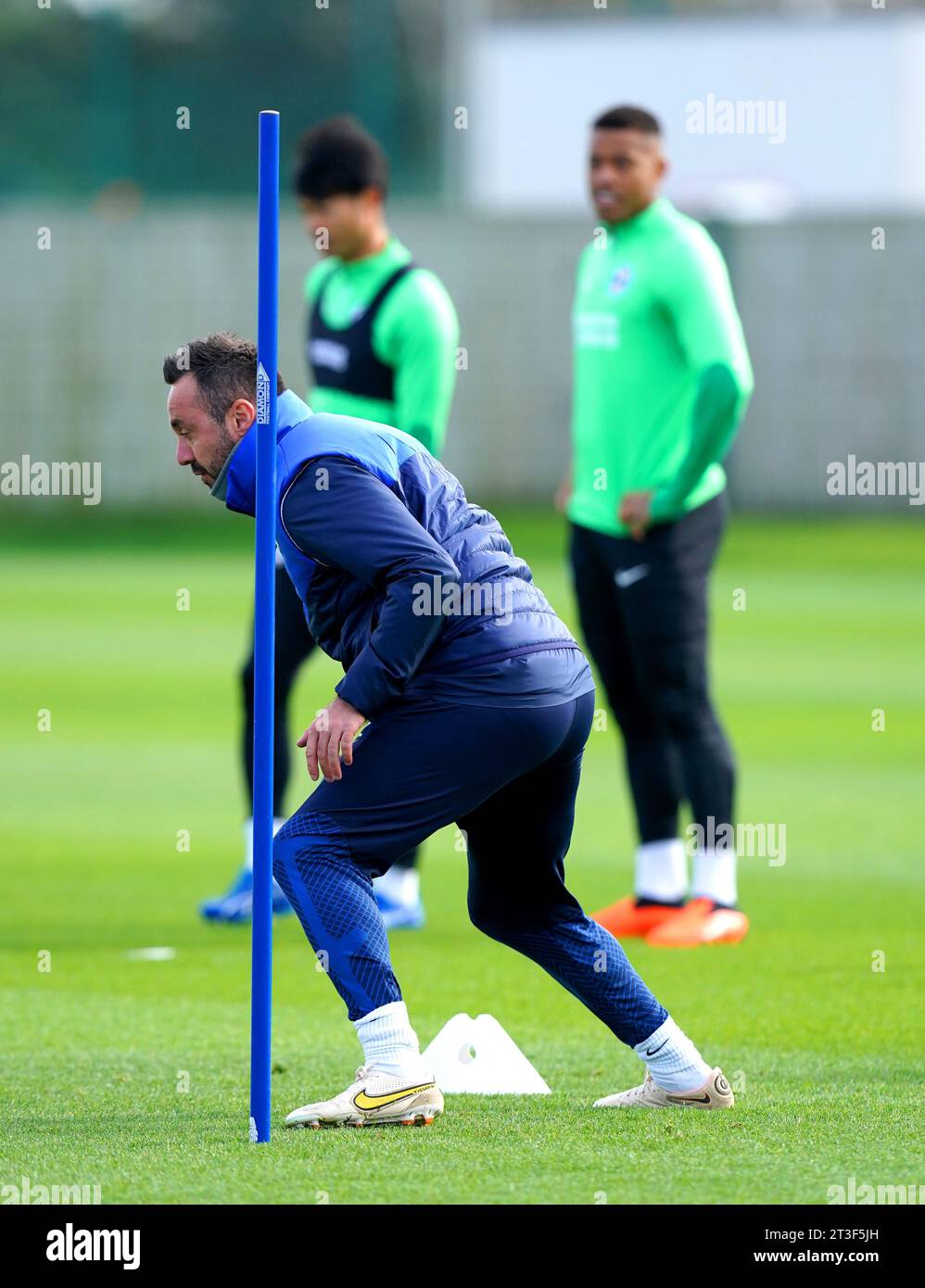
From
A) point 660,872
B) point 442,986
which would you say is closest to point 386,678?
point 442,986

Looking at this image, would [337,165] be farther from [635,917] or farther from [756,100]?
[756,100]

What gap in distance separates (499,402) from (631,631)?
22756 millimetres

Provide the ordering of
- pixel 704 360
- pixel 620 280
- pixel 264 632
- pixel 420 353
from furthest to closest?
pixel 420 353, pixel 620 280, pixel 704 360, pixel 264 632

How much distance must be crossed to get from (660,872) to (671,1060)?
2.83 metres

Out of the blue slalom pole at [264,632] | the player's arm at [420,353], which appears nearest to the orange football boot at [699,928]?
the player's arm at [420,353]

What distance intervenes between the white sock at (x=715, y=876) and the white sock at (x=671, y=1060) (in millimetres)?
2611

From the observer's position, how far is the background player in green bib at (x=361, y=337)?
7.97 meters

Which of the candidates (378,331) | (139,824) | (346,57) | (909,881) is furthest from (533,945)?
(346,57)

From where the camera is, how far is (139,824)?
10.6 metres

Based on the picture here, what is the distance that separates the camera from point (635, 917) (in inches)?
313

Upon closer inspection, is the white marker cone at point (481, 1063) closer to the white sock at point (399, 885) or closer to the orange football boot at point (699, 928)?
the orange football boot at point (699, 928)

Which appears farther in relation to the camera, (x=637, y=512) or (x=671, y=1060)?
(x=637, y=512)

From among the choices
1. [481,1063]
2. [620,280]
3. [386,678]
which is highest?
[620,280]
